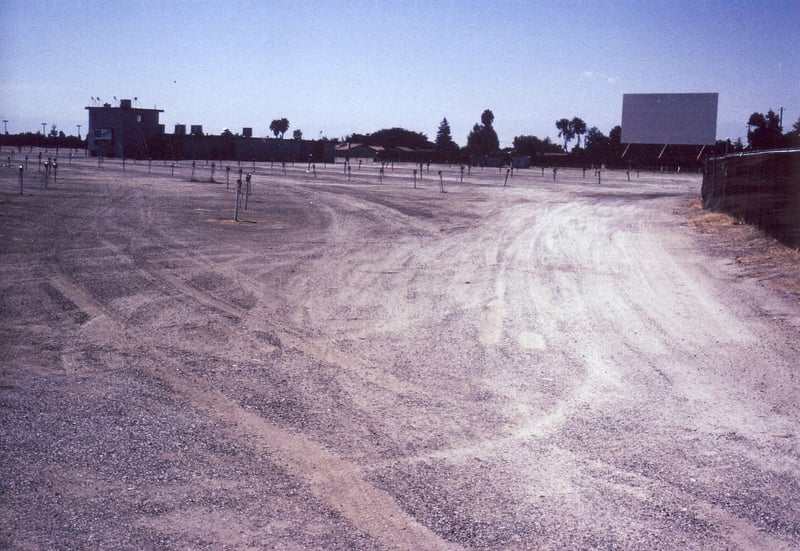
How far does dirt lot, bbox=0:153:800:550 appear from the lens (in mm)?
4570

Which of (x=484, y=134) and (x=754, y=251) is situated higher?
(x=484, y=134)

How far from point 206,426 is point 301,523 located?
1842 mm

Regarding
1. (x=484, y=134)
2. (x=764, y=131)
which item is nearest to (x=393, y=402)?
(x=764, y=131)

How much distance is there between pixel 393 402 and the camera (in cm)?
688

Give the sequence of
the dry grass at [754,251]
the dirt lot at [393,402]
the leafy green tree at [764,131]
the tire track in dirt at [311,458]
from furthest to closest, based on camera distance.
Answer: the leafy green tree at [764,131] < the dry grass at [754,251] < the dirt lot at [393,402] < the tire track in dirt at [311,458]

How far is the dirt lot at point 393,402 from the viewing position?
4.57m

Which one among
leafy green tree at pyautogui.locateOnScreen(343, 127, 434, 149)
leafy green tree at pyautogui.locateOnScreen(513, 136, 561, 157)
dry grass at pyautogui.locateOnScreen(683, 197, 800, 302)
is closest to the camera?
dry grass at pyautogui.locateOnScreen(683, 197, 800, 302)

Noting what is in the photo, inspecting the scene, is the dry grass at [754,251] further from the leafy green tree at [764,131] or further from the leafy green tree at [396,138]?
the leafy green tree at [396,138]

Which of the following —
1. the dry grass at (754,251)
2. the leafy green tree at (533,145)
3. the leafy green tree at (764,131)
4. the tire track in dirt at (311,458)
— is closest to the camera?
the tire track in dirt at (311,458)

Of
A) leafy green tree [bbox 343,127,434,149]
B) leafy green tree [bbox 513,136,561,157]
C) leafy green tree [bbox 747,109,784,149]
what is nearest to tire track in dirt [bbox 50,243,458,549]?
leafy green tree [bbox 747,109,784,149]

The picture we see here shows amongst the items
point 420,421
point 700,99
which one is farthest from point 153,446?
point 700,99

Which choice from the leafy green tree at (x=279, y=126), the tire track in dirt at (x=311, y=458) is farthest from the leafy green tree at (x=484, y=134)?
the tire track in dirt at (x=311, y=458)

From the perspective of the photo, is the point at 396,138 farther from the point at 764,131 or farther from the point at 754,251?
the point at 754,251

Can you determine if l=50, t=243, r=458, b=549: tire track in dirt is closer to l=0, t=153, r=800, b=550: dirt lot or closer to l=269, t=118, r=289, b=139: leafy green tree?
l=0, t=153, r=800, b=550: dirt lot
